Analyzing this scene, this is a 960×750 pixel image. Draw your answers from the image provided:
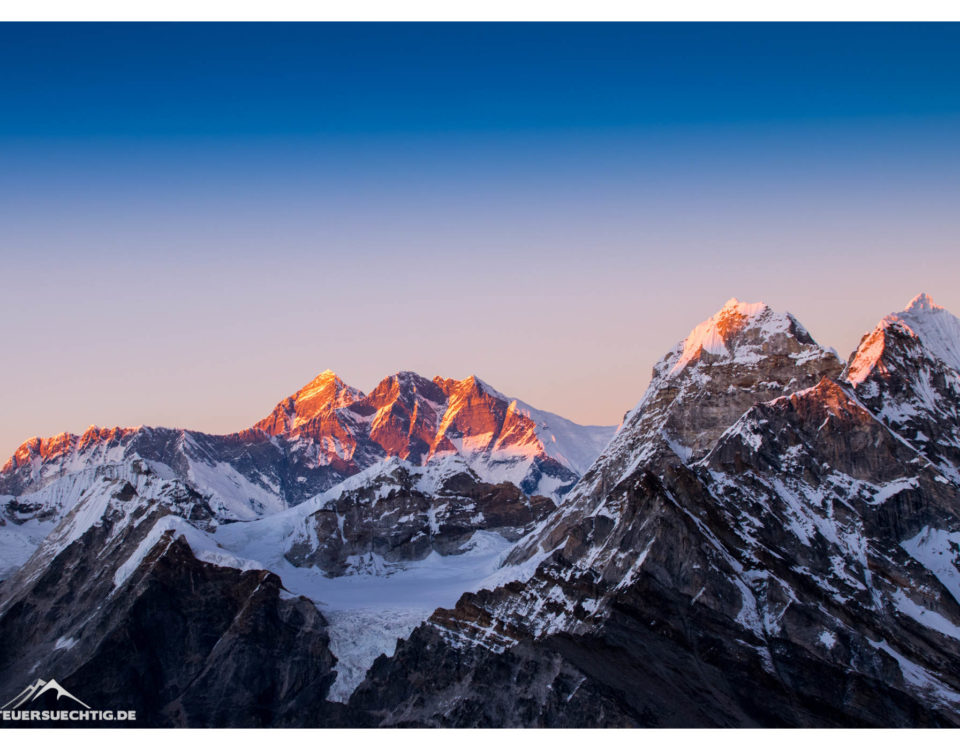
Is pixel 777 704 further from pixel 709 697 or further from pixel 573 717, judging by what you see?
pixel 573 717

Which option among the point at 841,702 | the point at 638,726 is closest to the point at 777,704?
the point at 841,702

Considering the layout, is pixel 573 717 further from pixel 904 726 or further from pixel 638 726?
pixel 904 726
